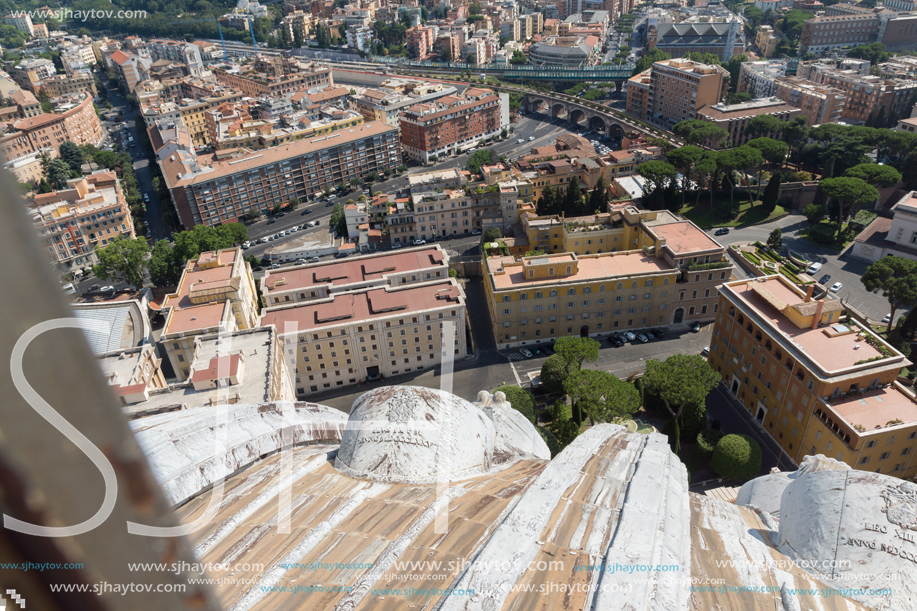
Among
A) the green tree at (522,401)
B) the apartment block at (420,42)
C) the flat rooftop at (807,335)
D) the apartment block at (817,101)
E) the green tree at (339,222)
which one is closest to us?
the flat rooftop at (807,335)

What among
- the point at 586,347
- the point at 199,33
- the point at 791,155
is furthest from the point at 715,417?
the point at 199,33

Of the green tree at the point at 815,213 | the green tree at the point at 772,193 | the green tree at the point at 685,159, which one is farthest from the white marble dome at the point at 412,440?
the green tree at the point at 772,193

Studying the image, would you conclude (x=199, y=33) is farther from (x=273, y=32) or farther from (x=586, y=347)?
(x=586, y=347)

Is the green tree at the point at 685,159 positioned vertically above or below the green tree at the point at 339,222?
above

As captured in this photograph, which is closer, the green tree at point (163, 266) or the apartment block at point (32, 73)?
the green tree at point (163, 266)

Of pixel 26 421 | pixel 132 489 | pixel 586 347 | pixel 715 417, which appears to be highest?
pixel 26 421

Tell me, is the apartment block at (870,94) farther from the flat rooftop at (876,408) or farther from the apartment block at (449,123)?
the flat rooftop at (876,408)

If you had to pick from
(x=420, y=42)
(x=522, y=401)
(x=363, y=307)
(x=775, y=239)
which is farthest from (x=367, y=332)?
(x=420, y=42)

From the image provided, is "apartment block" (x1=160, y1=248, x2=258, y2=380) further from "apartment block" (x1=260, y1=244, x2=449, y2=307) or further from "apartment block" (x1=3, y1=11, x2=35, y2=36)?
"apartment block" (x1=3, y1=11, x2=35, y2=36)
